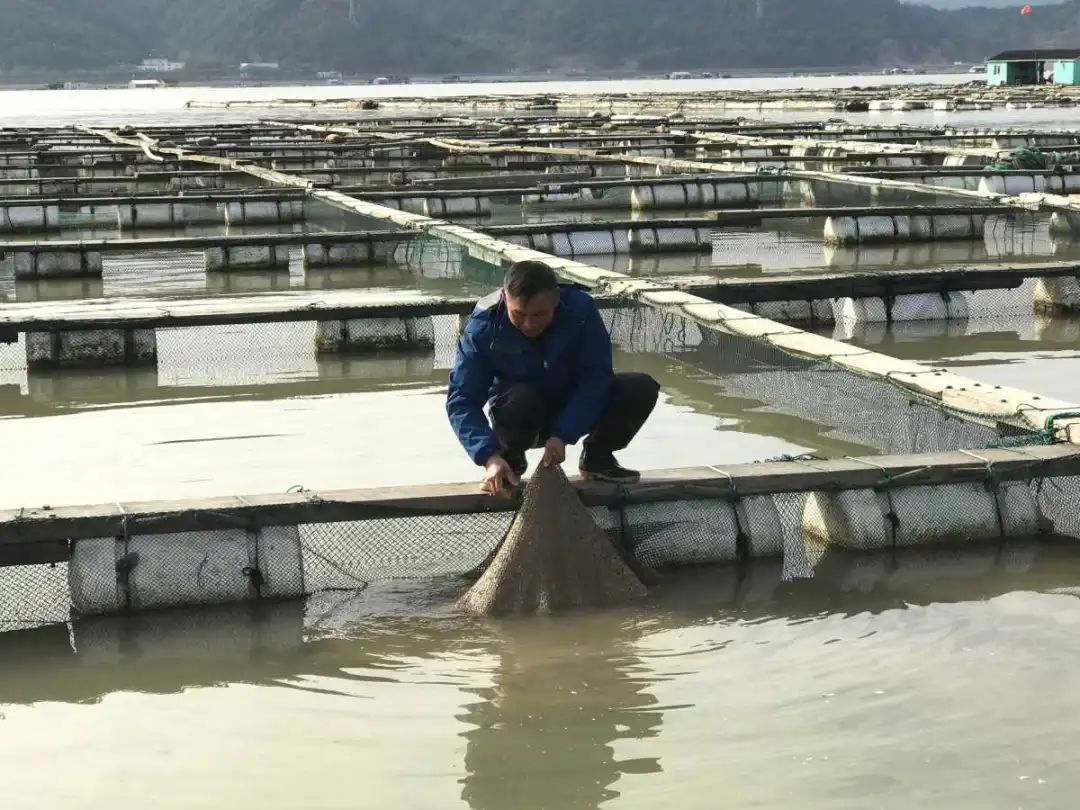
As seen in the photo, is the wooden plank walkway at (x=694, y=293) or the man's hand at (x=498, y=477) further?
the wooden plank walkway at (x=694, y=293)

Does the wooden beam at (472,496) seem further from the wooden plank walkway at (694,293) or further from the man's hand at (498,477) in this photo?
the wooden plank walkway at (694,293)

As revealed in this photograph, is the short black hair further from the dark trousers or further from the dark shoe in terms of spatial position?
the dark shoe

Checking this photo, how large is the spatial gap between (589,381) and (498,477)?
0.45 meters

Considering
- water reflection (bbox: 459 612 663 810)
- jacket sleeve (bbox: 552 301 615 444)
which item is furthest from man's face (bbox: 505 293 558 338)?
water reflection (bbox: 459 612 663 810)

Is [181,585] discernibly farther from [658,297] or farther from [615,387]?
[658,297]

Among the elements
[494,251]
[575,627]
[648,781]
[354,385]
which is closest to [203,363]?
[354,385]

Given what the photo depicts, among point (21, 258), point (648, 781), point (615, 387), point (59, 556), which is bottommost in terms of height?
point (648, 781)

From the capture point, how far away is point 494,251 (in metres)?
12.9

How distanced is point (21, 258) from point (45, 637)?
33.8ft

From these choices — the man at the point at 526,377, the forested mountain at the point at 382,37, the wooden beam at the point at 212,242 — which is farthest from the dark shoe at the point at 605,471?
the forested mountain at the point at 382,37

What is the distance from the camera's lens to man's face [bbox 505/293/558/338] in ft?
17.7

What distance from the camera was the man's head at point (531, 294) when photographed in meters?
5.38

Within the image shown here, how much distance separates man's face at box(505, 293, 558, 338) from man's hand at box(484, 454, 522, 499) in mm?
436

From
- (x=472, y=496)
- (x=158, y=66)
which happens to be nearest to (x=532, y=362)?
(x=472, y=496)
